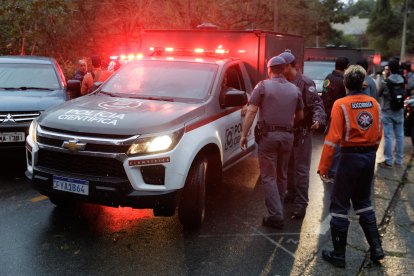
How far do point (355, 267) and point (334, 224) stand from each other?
0.44 meters

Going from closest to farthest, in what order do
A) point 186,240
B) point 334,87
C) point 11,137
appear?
point 186,240 < point 11,137 < point 334,87

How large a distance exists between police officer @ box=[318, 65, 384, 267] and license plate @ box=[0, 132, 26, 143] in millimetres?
4174

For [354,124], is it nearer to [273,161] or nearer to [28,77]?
[273,161]

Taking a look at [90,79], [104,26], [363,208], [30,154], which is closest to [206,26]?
[90,79]

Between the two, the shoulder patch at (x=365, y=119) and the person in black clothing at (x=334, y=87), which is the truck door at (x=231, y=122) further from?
the shoulder patch at (x=365, y=119)

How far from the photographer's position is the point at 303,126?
5.21 metres

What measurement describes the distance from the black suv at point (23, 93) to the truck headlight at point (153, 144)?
2.76 metres

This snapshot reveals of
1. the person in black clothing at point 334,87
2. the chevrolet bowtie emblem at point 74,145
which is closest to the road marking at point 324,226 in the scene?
the person in black clothing at point 334,87

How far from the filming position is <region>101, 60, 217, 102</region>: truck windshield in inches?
209

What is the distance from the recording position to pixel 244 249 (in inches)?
171

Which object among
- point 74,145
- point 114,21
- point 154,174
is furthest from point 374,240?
point 114,21

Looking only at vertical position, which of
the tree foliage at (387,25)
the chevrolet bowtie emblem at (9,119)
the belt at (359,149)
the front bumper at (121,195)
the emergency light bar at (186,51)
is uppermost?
the tree foliage at (387,25)

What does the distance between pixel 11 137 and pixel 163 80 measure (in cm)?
230

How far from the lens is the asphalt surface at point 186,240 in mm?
3951
